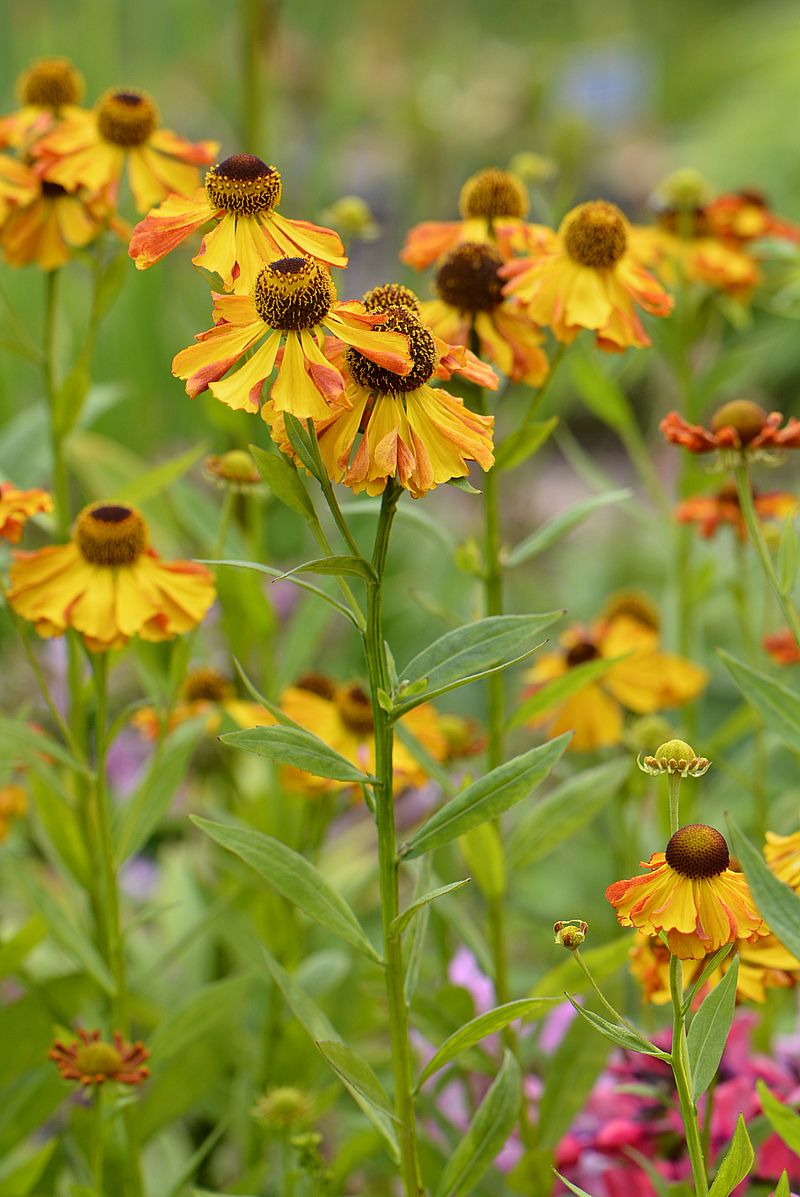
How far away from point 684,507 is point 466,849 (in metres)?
0.29

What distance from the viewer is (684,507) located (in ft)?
3.12

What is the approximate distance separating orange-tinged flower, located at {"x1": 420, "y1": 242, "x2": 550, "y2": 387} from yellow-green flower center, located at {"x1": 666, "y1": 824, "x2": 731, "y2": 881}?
30 centimetres

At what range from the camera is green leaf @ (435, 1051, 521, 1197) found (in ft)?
2.21

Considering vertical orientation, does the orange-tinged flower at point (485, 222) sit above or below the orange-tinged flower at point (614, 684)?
above

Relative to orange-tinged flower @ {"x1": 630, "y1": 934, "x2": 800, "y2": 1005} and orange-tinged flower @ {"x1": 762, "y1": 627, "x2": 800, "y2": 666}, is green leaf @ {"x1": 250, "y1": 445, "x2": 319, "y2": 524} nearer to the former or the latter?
orange-tinged flower @ {"x1": 630, "y1": 934, "x2": 800, "y2": 1005}

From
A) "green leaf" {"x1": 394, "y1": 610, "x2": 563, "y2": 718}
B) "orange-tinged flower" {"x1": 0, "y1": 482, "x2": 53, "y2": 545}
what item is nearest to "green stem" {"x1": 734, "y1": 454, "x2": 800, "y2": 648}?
"green leaf" {"x1": 394, "y1": 610, "x2": 563, "y2": 718}

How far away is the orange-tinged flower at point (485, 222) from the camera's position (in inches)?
32.8

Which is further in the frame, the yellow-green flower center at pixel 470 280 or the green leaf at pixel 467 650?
the yellow-green flower center at pixel 470 280

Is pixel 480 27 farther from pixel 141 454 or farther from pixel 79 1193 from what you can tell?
pixel 79 1193

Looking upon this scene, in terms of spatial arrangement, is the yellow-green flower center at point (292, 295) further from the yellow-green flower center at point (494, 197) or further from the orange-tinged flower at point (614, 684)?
the orange-tinged flower at point (614, 684)

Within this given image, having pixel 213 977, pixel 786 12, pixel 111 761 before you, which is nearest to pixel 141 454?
pixel 111 761

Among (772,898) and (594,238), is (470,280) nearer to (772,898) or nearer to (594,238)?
(594,238)

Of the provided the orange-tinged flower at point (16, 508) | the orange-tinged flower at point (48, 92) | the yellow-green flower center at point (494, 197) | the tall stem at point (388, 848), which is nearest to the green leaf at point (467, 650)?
the tall stem at point (388, 848)

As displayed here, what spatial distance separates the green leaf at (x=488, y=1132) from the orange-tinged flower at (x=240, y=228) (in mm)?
374
